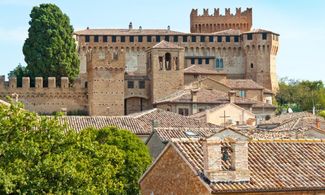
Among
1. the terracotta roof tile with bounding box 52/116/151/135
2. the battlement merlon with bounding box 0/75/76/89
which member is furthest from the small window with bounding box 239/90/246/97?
the terracotta roof tile with bounding box 52/116/151/135

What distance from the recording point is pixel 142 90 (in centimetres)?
9181

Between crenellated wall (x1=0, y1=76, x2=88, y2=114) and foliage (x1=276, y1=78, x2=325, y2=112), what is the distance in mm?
27921

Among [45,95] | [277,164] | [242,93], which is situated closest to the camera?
[277,164]

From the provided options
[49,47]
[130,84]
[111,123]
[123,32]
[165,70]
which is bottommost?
[111,123]

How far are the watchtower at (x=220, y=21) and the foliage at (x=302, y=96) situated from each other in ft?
43.7

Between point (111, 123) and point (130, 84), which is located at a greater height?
point (130, 84)

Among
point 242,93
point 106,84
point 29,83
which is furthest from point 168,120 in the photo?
point 242,93

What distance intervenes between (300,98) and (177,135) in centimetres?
6507

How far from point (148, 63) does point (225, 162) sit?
72244 millimetres

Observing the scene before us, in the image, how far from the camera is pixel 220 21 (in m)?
124

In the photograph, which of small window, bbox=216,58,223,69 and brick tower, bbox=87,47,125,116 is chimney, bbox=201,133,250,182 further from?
small window, bbox=216,58,223,69

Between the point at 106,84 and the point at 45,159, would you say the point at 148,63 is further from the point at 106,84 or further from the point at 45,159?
the point at 45,159

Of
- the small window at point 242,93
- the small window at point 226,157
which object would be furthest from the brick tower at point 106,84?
the small window at point 226,157

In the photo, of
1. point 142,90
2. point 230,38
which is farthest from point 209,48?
point 142,90
